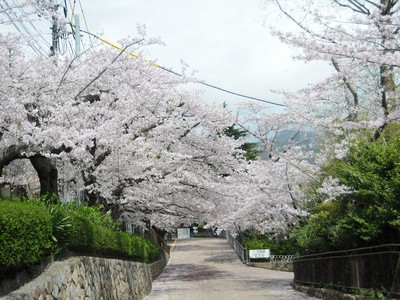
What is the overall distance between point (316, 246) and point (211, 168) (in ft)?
27.5

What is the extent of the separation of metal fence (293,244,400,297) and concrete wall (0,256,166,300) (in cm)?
604

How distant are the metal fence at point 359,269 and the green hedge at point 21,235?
667cm

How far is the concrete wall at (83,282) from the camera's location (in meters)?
7.17

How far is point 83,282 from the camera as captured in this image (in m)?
9.55

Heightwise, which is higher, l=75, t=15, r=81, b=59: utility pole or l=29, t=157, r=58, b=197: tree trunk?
l=75, t=15, r=81, b=59: utility pole

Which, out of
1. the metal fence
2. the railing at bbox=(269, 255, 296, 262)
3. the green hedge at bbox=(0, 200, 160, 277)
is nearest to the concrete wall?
the green hedge at bbox=(0, 200, 160, 277)

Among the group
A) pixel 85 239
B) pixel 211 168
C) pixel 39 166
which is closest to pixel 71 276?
pixel 85 239

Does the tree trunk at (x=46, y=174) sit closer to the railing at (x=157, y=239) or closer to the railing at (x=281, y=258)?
the railing at (x=281, y=258)

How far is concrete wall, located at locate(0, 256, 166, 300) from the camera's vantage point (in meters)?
7.17

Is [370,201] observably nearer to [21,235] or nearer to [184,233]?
[21,235]

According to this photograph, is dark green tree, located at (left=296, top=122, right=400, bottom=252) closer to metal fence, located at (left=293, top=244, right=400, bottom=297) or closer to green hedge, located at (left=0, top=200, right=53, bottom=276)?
metal fence, located at (left=293, top=244, right=400, bottom=297)

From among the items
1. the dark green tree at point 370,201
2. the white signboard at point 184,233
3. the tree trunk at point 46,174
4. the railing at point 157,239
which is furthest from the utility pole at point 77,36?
the white signboard at point 184,233

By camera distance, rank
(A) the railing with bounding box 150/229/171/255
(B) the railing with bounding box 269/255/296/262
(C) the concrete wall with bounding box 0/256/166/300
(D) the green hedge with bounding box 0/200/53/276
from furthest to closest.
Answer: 1. (A) the railing with bounding box 150/229/171/255
2. (B) the railing with bounding box 269/255/296/262
3. (C) the concrete wall with bounding box 0/256/166/300
4. (D) the green hedge with bounding box 0/200/53/276

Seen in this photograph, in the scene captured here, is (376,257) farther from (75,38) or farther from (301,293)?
(75,38)
